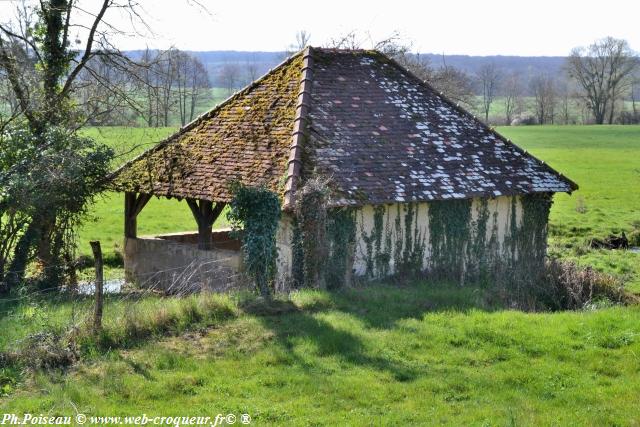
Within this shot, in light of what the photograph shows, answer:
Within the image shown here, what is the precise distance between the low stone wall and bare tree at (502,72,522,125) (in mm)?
69332

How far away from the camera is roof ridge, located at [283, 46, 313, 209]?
16016 millimetres

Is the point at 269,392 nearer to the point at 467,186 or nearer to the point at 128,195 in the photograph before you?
the point at 467,186

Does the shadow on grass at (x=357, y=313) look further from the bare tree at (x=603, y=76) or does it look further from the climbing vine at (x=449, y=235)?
the bare tree at (x=603, y=76)

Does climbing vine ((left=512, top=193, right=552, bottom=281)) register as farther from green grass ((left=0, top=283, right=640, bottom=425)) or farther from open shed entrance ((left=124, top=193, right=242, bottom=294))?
open shed entrance ((left=124, top=193, right=242, bottom=294))

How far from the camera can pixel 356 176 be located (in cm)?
1708

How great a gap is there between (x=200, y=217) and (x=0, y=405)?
9227 millimetres

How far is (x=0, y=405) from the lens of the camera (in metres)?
8.95

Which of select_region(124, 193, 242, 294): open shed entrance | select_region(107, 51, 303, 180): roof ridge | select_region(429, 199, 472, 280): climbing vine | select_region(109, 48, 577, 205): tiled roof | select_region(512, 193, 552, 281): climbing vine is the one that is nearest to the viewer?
select_region(124, 193, 242, 294): open shed entrance

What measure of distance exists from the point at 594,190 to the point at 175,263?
84.8ft

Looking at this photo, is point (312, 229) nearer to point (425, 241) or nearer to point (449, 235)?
point (425, 241)

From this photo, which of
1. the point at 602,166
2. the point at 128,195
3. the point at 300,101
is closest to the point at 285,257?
the point at 300,101

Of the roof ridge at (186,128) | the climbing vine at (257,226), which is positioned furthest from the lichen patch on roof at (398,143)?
the climbing vine at (257,226)

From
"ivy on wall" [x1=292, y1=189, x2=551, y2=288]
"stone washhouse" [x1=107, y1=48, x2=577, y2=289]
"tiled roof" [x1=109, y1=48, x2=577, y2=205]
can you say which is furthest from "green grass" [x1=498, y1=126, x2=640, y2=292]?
"tiled roof" [x1=109, y1=48, x2=577, y2=205]

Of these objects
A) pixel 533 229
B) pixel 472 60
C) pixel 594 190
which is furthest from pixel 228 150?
pixel 472 60
